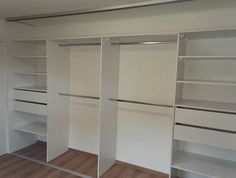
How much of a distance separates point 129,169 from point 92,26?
87.2 inches

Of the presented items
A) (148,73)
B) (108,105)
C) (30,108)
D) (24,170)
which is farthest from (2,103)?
(148,73)

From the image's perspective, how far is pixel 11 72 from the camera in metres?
3.26

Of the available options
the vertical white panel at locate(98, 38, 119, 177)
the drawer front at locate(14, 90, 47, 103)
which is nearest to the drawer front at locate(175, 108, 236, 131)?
the vertical white panel at locate(98, 38, 119, 177)

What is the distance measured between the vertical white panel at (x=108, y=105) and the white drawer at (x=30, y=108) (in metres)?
0.97

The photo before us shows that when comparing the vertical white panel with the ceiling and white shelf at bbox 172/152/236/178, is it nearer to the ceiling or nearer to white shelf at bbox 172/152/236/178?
the ceiling

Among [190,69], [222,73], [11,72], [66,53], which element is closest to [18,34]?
[11,72]

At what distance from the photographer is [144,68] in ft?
9.28

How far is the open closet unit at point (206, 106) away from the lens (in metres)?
1.99

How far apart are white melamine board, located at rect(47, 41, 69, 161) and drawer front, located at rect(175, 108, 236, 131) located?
6.04 ft

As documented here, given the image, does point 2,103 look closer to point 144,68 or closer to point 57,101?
point 57,101

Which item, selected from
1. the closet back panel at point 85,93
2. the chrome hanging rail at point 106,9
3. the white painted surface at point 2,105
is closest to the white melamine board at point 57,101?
the closet back panel at point 85,93

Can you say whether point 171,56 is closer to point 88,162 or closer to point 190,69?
point 190,69

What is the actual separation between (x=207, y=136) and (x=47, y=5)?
2.28m

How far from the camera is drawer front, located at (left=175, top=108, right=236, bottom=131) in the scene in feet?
6.33
